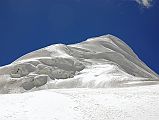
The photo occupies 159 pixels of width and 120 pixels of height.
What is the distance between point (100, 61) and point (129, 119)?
141 m

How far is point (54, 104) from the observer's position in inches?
1505

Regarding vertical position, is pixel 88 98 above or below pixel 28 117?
above

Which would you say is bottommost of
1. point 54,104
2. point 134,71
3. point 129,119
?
point 129,119

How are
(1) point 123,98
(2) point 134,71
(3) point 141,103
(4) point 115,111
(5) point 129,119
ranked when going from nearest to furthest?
1. (5) point 129,119
2. (4) point 115,111
3. (3) point 141,103
4. (1) point 123,98
5. (2) point 134,71

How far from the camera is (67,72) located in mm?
146000

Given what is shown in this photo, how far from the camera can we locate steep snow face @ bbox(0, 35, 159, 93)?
115 metres

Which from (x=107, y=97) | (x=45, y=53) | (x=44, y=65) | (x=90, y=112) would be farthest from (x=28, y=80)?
(x=90, y=112)

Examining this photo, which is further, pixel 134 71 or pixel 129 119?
pixel 134 71

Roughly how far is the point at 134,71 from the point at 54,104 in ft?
453

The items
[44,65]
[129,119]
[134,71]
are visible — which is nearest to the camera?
[129,119]

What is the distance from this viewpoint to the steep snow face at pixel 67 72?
114656 mm

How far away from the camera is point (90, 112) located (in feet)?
118

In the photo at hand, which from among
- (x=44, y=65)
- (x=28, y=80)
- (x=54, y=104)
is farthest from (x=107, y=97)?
(x=44, y=65)

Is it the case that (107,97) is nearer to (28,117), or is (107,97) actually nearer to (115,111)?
(115,111)
